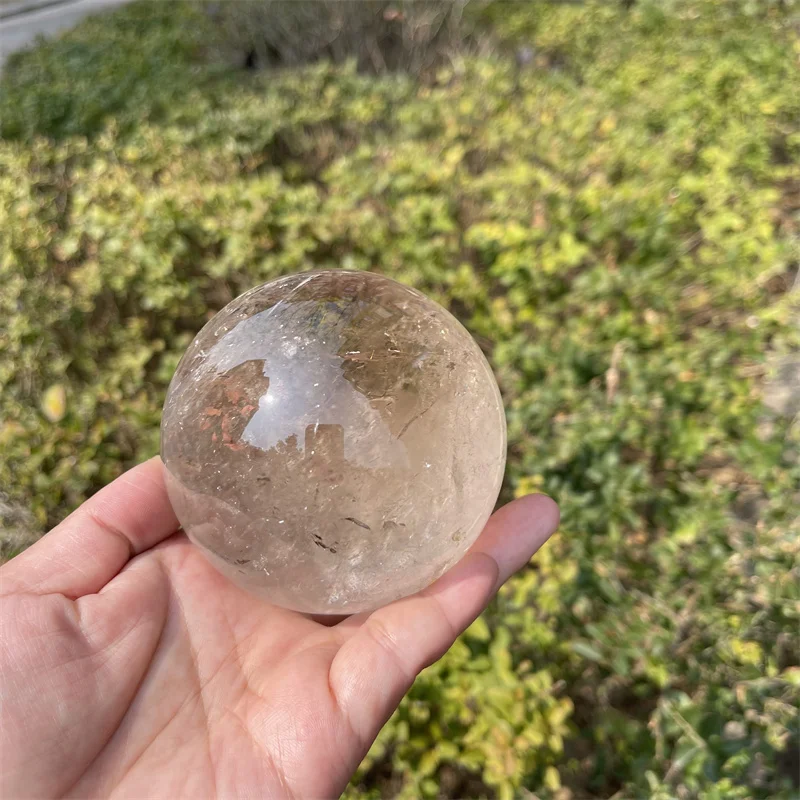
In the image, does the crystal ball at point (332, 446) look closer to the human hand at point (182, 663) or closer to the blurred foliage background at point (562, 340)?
the human hand at point (182, 663)

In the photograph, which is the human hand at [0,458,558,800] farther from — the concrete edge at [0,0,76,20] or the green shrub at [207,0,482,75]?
the concrete edge at [0,0,76,20]

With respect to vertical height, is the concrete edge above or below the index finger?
above

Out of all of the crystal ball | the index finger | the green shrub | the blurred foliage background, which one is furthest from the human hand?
the green shrub

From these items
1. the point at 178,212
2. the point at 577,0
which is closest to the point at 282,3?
the point at 577,0

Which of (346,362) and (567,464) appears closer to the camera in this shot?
(346,362)

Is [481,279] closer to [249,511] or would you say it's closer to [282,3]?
[249,511]

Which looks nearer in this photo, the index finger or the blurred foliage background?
the index finger

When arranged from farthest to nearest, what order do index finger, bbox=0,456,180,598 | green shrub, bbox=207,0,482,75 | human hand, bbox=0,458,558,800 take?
1. green shrub, bbox=207,0,482,75
2. index finger, bbox=0,456,180,598
3. human hand, bbox=0,458,558,800

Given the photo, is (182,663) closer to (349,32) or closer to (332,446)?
(332,446)

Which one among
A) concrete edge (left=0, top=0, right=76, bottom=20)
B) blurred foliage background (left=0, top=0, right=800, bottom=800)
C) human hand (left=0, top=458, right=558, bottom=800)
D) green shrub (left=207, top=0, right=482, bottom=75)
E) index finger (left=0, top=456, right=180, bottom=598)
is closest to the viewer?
human hand (left=0, top=458, right=558, bottom=800)
